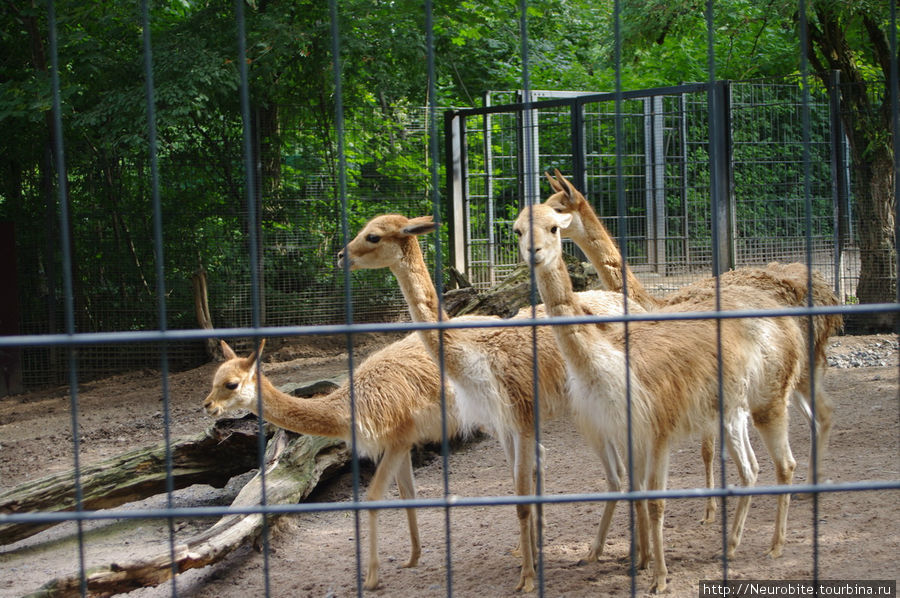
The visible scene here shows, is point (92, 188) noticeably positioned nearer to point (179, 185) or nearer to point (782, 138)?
point (179, 185)

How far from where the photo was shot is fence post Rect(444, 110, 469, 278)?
450 inches

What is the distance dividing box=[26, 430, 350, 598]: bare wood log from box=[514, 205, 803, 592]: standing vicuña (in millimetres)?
1935

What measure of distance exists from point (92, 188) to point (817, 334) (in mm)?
7834

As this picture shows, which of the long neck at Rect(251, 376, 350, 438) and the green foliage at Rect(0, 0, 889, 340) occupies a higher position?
the green foliage at Rect(0, 0, 889, 340)

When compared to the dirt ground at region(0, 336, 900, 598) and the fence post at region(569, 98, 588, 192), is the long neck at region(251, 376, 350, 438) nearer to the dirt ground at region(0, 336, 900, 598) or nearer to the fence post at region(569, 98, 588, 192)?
the dirt ground at region(0, 336, 900, 598)

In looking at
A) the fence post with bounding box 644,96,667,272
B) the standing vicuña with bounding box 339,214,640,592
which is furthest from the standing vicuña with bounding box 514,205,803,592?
the fence post with bounding box 644,96,667,272

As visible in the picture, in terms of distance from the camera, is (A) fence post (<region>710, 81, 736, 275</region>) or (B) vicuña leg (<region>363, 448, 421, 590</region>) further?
(A) fence post (<region>710, 81, 736, 275</region>)

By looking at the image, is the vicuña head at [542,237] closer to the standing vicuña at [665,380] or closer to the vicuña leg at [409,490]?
the standing vicuña at [665,380]

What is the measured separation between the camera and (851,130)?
976 cm

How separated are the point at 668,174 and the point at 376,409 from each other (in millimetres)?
7846

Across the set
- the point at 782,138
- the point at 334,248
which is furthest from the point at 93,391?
the point at 782,138

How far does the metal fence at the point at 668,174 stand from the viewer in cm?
1054

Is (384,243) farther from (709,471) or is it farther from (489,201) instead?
(489,201)

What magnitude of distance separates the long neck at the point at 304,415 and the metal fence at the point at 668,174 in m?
6.06
